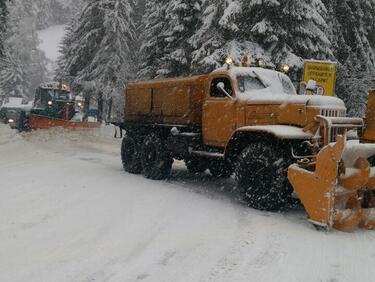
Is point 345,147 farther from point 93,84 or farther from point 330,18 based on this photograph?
point 93,84

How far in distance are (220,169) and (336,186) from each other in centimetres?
524

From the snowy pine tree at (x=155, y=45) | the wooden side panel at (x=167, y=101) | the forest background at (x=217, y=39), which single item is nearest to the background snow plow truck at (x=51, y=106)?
the forest background at (x=217, y=39)

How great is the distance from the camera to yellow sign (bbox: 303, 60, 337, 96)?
13.8 metres

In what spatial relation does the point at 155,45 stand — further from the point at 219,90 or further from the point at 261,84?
the point at 261,84

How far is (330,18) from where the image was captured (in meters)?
21.5

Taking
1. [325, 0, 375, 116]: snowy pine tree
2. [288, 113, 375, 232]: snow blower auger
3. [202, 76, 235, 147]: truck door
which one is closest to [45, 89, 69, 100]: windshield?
[325, 0, 375, 116]: snowy pine tree

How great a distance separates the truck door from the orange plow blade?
50.1 feet

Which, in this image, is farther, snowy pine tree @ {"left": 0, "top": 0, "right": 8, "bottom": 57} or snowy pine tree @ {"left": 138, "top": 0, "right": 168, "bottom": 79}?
snowy pine tree @ {"left": 138, "top": 0, "right": 168, "bottom": 79}

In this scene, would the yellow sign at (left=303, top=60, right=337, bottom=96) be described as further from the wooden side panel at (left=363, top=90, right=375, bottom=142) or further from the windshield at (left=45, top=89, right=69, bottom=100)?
the windshield at (left=45, top=89, right=69, bottom=100)

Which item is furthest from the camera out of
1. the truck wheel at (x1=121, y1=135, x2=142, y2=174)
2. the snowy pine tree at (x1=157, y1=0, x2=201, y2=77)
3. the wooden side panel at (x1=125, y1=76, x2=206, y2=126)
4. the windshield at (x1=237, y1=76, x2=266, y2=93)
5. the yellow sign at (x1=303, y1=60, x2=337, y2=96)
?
the snowy pine tree at (x1=157, y1=0, x2=201, y2=77)

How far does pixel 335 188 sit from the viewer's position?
729 centimetres

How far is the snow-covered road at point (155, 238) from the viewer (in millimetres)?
5672

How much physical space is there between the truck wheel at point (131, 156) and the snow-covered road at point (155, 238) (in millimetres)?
1776

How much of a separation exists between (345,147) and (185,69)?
1518 centimetres
